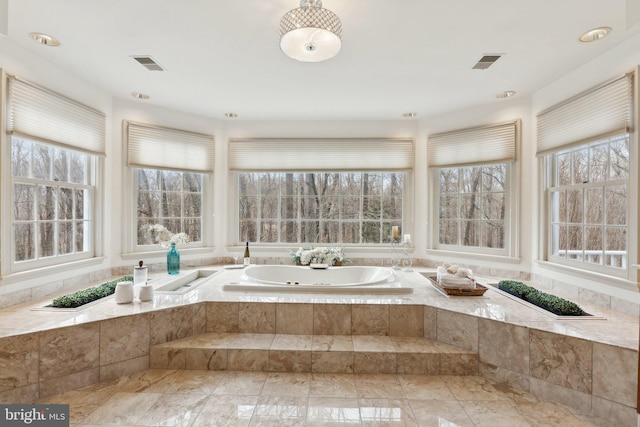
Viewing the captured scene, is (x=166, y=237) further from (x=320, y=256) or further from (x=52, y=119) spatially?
(x=320, y=256)

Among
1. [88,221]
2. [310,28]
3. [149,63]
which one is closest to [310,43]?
[310,28]

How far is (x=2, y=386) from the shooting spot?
1.79 meters

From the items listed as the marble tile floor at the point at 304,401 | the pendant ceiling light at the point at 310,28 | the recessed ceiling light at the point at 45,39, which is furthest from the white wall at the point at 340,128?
the pendant ceiling light at the point at 310,28

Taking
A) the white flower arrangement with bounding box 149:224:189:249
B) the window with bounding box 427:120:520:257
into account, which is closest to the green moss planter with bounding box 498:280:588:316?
the window with bounding box 427:120:520:257

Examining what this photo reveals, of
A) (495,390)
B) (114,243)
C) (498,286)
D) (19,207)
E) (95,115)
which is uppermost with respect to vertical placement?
(95,115)

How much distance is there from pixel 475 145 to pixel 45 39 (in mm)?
3916

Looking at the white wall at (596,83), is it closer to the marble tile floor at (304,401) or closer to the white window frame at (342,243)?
the marble tile floor at (304,401)

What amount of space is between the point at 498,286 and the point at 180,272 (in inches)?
128

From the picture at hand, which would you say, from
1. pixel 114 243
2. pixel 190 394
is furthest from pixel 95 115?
pixel 190 394

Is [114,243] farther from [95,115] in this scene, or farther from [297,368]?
[297,368]

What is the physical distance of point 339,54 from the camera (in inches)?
92.9

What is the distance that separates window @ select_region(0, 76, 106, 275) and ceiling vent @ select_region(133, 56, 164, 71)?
2.62ft

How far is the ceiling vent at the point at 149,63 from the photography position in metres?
2.45

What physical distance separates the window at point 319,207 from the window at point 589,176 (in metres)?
1.59
